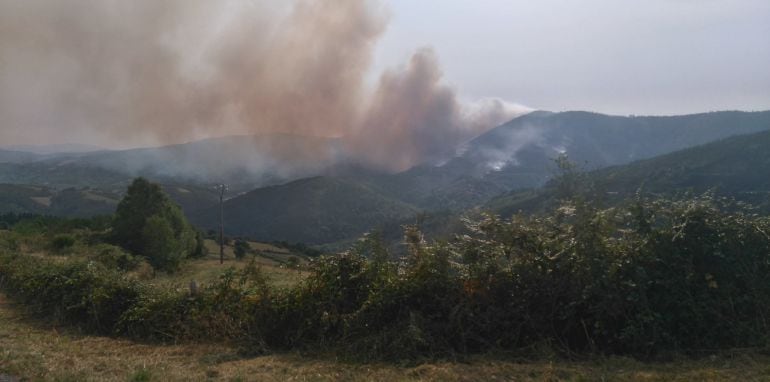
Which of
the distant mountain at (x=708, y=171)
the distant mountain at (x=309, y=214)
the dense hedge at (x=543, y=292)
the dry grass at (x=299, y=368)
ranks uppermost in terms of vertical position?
the distant mountain at (x=708, y=171)

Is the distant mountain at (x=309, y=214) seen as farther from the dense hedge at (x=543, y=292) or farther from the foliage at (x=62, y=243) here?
the dense hedge at (x=543, y=292)

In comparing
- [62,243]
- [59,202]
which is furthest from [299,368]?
[59,202]

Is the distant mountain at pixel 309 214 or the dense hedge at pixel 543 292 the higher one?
the dense hedge at pixel 543 292

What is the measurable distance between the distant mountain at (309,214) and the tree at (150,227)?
10271cm

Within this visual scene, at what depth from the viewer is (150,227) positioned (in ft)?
140

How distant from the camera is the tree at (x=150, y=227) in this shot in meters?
41.9

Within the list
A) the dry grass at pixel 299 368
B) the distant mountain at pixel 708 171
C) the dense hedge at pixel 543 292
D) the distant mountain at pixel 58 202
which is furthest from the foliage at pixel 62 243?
the distant mountain at pixel 58 202

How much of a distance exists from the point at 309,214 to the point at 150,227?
132m

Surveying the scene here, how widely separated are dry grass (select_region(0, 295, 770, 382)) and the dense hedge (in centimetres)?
46

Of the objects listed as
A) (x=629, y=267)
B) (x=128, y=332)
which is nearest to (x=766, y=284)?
(x=629, y=267)

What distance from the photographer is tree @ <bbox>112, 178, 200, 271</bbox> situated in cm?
4188

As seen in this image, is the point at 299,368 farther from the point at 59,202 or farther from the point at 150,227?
the point at 59,202

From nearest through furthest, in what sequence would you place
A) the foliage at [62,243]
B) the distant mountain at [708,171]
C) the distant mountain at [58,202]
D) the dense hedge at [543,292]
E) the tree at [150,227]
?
the dense hedge at [543,292]
the foliage at [62,243]
the tree at [150,227]
the distant mountain at [708,171]
the distant mountain at [58,202]

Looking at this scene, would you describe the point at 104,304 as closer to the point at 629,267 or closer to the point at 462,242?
the point at 462,242
